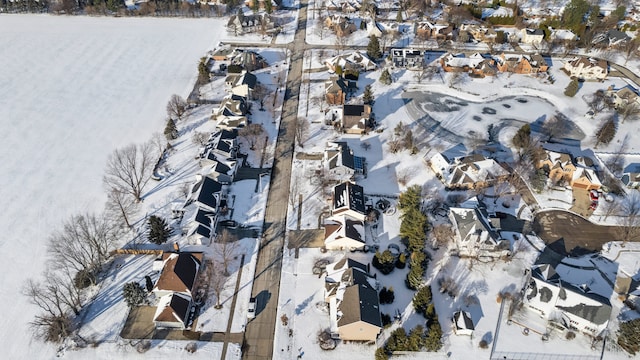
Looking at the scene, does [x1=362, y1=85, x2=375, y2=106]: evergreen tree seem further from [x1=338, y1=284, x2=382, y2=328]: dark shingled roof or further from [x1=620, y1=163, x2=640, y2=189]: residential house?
[x1=338, y1=284, x2=382, y2=328]: dark shingled roof

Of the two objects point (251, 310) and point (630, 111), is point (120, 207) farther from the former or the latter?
point (630, 111)

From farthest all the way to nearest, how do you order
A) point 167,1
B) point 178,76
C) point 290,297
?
point 167,1 < point 178,76 < point 290,297

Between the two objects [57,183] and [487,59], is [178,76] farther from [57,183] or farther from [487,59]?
[487,59]

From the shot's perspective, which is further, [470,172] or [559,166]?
[559,166]

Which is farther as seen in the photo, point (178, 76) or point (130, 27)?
point (130, 27)

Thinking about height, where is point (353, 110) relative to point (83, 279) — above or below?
above

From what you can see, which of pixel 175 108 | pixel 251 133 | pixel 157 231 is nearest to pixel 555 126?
pixel 251 133

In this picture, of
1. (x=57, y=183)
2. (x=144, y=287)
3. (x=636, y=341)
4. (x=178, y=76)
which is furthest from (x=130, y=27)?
(x=636, y=341)

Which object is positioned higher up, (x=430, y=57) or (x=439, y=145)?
(x=430, y=57)
